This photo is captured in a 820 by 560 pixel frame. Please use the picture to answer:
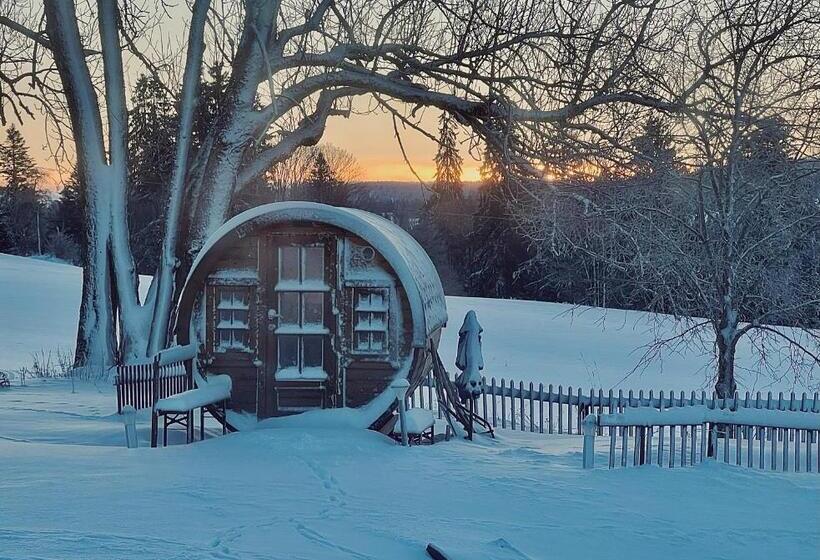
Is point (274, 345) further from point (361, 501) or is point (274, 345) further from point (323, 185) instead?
point (323, 185)

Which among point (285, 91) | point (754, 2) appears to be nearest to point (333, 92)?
point (285, 91)

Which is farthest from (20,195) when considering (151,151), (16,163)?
(151,151)

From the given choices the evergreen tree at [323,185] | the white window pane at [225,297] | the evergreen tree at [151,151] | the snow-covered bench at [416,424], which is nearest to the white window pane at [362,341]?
the snow-covered bench at [416,424]

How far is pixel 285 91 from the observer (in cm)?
1546

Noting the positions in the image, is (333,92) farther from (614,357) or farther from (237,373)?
(614,357)

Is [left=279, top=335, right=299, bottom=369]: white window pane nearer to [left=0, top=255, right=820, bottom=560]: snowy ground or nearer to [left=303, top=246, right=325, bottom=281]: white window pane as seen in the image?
[left=303, top=246, right=325, bottom=281]: white window pane

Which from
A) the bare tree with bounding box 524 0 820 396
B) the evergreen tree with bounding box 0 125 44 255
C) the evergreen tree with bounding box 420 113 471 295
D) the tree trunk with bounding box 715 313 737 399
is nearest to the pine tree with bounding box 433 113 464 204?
the evergreen tree with bounding box 420 113 471 295

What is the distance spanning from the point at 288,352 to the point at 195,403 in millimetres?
1569

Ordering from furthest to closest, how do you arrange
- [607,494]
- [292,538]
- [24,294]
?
[24,294]
[607,494]
[292,538]

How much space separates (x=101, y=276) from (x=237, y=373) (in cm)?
763

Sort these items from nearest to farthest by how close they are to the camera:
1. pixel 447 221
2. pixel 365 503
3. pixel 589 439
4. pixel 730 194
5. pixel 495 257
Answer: pixel 365 503 → pixel 589 439 → pixel 730 194 → pixel 495 257 → pixel 447 221

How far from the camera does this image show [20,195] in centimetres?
8369

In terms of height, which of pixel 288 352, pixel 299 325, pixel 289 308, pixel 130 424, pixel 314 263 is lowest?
pixel 130 424

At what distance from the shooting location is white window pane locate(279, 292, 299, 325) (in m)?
10.9
